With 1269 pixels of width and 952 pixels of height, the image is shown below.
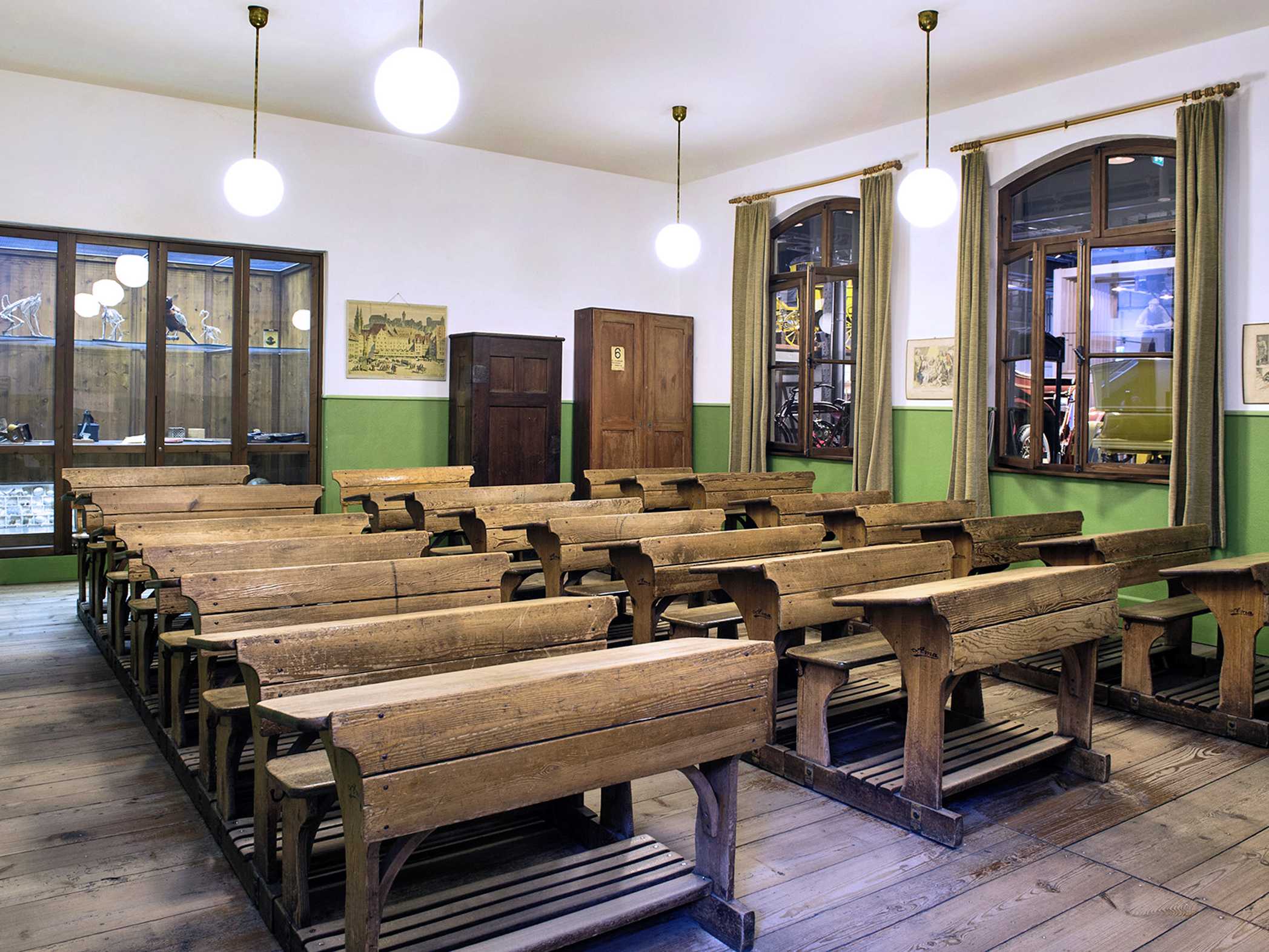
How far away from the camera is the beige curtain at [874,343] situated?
689 cm

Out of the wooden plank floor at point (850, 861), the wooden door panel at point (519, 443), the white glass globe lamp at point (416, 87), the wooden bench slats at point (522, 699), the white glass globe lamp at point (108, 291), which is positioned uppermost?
the white glass globe lamp at point (416, 87)

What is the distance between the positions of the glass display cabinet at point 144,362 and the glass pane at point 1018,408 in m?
4.81

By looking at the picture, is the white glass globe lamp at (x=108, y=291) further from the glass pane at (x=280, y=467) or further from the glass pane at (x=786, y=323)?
the glass pane at (x=786, y=323)

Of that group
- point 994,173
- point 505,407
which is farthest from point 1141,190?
point 505,407

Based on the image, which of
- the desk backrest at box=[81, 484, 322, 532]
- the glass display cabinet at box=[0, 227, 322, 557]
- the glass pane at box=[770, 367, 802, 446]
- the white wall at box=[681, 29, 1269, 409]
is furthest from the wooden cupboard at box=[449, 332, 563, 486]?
the desk backrest at box=[81, 484, 322, 532]

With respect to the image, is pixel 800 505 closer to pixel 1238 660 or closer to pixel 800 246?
pixel 1238 660

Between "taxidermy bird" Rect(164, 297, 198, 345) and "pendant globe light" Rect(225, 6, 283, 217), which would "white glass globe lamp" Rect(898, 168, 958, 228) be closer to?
"pendant globe light" Rect(225, 6, 283, 217)

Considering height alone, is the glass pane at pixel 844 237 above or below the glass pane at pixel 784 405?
above

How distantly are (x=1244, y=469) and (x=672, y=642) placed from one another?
4.14m

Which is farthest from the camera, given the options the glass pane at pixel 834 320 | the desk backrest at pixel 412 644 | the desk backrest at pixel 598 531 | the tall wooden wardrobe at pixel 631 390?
the tall wooden wardrobe at pixel 631 390

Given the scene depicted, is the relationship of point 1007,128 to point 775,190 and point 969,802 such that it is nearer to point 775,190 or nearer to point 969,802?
point 775,190

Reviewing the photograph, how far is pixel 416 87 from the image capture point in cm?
374

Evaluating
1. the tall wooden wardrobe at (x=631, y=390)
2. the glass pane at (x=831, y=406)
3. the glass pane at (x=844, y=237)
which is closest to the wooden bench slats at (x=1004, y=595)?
the glass pane at (x=831, y=406)

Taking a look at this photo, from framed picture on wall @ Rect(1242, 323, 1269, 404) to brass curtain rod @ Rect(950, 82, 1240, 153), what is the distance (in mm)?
1235
